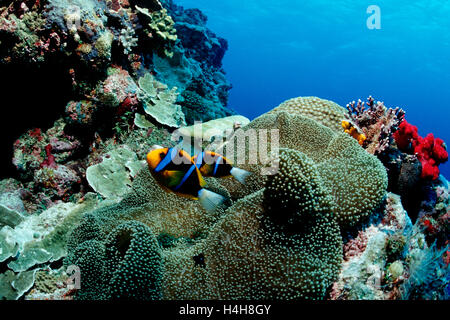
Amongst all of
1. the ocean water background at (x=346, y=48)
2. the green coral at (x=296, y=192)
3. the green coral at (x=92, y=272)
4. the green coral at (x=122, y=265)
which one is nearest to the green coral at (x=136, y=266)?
the green coral at (x=122, y=265)

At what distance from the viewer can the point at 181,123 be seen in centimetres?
568

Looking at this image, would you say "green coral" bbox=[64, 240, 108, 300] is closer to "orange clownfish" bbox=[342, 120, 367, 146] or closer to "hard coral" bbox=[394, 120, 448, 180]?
"orange clownfish" bbox=[342, 120, 367, 146]

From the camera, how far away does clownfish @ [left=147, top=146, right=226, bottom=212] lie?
1691mm

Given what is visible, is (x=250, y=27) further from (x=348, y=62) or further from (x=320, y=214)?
(x=320, y=214)

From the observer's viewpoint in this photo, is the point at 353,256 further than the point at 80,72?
No

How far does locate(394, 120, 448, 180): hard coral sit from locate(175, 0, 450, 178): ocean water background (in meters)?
44.7

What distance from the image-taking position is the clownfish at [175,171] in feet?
5.55

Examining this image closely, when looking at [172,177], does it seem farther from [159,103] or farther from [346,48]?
[346,48]

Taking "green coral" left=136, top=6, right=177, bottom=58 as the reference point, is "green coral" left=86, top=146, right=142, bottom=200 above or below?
below

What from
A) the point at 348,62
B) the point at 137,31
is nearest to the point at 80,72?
the point at 137,31

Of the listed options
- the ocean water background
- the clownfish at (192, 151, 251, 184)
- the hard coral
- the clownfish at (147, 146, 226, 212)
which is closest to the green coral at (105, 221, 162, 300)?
the clownfish at (147, 146, 226, 212)

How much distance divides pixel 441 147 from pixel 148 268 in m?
4.47

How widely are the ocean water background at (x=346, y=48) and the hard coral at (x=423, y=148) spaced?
4468cm

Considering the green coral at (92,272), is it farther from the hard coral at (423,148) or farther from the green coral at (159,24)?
the green coral at (159,24)
